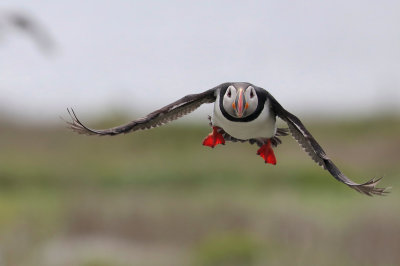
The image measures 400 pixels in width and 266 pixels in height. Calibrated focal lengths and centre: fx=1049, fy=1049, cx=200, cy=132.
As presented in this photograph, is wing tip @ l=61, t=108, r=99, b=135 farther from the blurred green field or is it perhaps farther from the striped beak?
the blurred green field

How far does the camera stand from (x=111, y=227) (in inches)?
843

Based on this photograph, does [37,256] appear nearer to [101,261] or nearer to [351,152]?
[101,261]

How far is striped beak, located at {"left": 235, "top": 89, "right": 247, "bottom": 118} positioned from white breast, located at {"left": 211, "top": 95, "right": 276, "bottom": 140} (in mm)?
222

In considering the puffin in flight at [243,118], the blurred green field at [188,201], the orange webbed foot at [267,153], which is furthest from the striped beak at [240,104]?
the blurred green field at [188,201]

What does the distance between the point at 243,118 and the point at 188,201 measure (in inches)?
749

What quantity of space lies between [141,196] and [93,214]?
1.87m

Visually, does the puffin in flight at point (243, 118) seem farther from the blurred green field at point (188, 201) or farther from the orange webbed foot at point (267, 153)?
the blurred green field at point (188, 201)

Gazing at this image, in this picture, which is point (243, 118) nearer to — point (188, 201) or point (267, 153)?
point (267, 153)

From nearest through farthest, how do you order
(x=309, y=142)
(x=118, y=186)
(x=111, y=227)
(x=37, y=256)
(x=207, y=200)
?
(x=309, y=142) → (x=37, y=256) → (x=111, y=227) → (x=207, y=200) → (x=118, y=186)

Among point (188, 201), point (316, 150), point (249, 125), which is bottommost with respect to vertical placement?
point (316, 150)

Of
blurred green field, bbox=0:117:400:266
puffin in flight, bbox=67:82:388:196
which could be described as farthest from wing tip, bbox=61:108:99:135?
blurred green field, bbox=0:117:400:266

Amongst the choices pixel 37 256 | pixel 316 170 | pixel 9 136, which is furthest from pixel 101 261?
pixel 9 136

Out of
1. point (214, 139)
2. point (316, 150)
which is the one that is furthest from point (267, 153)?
point (316, 150)

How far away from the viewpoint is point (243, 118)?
4797 mm
